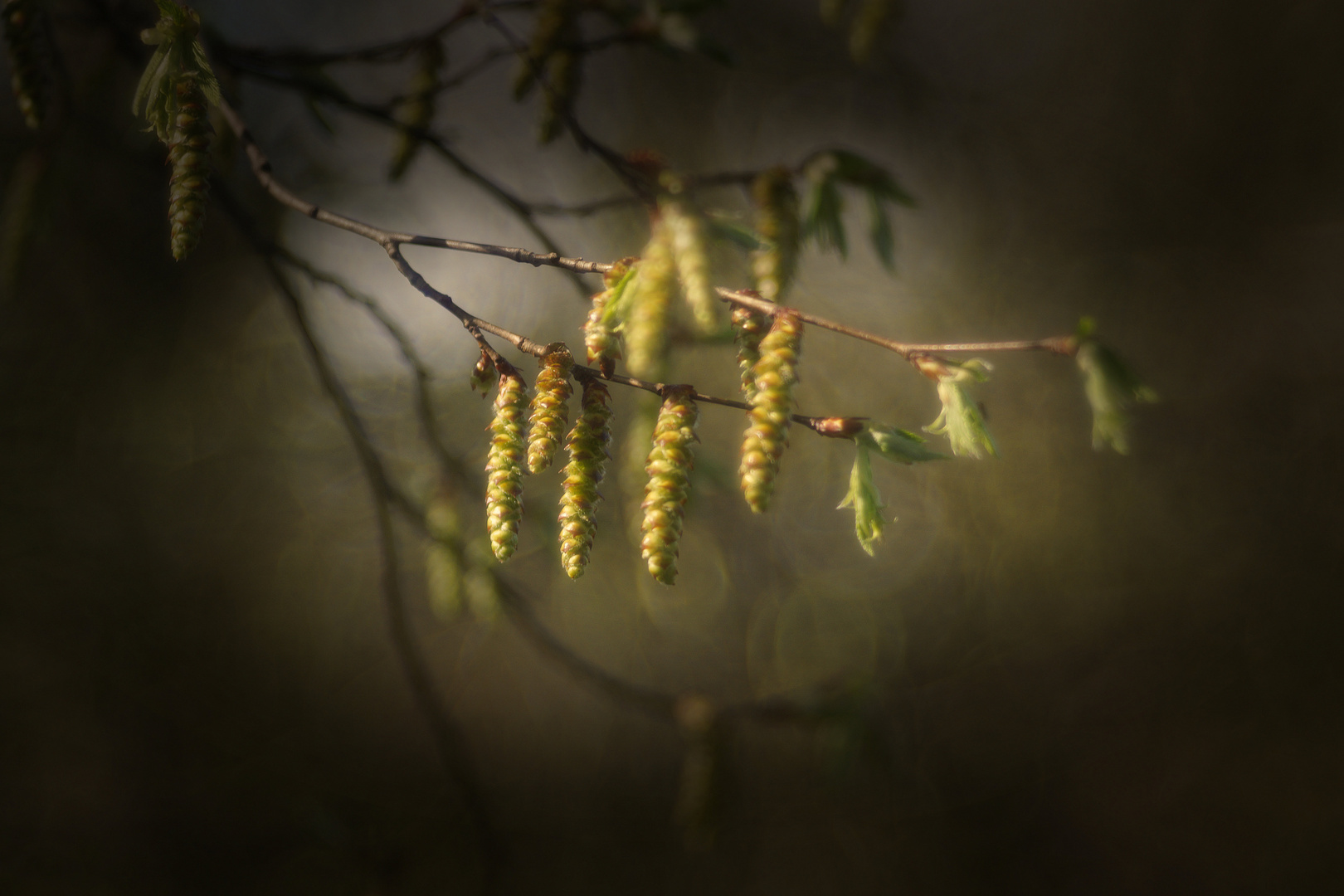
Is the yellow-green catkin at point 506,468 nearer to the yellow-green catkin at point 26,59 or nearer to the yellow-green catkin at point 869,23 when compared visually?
the yellow-green catkin at point 26,59

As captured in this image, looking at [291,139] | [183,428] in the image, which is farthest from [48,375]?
[291,139]

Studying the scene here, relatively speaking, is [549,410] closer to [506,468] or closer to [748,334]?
[506,468]

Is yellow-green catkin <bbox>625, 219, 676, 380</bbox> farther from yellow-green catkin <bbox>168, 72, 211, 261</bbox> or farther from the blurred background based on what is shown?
the blurred background

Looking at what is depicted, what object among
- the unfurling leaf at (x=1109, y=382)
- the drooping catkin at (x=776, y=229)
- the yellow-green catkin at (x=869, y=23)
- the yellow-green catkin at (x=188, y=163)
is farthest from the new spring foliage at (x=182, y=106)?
the yellow-green catkin at (x=869, y=23)

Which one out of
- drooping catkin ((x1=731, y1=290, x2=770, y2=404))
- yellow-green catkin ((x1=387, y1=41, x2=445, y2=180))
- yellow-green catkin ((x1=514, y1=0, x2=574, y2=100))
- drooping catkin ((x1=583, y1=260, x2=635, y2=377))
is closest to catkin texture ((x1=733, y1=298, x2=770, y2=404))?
drooping catkin ((x1=731, y1=290, x2=770, y2=404))

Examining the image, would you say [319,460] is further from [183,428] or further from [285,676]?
[285,676]

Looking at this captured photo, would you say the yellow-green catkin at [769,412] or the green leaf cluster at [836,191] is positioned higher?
the green leaf cluster at [836,191]
